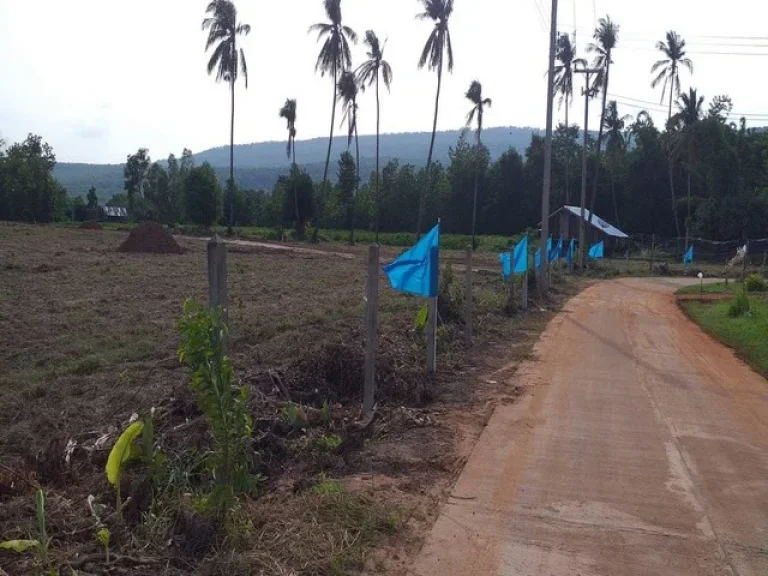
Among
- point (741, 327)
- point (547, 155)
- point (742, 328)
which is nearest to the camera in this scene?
point (742, 328)

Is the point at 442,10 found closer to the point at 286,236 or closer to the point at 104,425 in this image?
the point at 286,236

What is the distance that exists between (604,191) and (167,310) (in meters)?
61.7

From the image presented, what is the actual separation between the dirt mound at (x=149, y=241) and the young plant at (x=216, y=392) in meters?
30.6

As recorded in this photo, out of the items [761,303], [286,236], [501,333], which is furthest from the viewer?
[286,236]

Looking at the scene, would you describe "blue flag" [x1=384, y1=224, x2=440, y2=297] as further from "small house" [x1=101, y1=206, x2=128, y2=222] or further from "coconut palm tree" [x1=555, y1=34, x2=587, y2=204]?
"small house" [x1=101, y1=206, x2=128, y2=222]

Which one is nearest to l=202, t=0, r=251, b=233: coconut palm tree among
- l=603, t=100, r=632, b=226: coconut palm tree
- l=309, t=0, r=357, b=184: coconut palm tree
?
l=309, t=0, r=357, b=184: coconut palm tree

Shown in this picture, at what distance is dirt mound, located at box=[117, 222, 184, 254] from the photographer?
3444 cm

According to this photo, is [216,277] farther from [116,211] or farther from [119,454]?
[116,211]

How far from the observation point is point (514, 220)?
74.8 m

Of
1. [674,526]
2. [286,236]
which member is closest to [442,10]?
[286,236]

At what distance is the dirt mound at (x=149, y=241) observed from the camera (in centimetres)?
3444

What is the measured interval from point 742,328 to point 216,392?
46.4ft

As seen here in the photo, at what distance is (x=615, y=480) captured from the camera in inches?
247

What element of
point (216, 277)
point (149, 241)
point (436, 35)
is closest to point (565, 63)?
point (436, 35)
